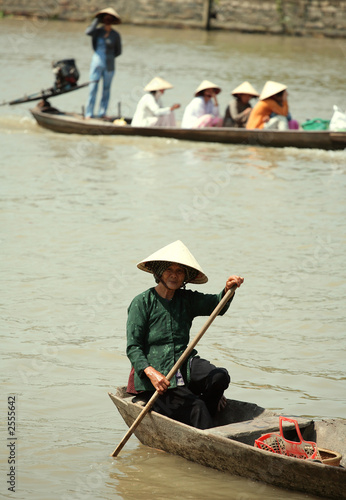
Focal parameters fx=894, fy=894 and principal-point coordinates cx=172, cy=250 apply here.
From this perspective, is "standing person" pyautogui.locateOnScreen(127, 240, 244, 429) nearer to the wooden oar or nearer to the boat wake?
the wooden oar

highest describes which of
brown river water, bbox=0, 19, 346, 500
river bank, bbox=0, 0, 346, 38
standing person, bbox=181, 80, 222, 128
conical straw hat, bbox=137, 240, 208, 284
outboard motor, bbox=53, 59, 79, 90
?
river bank, bbox=0, 0, 346, 38

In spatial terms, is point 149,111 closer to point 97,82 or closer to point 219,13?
point 97,82

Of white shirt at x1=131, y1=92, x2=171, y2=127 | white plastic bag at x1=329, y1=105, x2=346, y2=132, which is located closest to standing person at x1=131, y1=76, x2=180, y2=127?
white shirt at x1=131, y1=92, x2=171, y2=127

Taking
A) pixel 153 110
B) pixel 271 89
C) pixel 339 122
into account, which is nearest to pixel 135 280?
pixel 271 89

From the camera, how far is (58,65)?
468 inches

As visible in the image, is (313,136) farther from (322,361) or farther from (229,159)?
(322,361)

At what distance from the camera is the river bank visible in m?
24.7

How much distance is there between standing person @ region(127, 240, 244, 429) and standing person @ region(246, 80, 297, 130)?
6.71 m

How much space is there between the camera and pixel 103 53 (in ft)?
39.4

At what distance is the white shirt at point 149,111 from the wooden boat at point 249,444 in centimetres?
735

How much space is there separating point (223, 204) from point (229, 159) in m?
2.09

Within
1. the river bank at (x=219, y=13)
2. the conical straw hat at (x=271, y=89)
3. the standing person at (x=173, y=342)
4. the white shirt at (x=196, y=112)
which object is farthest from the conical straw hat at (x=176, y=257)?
the river bank at (x=219, y=13)

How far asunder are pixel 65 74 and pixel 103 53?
23.3 inches

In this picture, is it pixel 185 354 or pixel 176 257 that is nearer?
pixel 185 354
